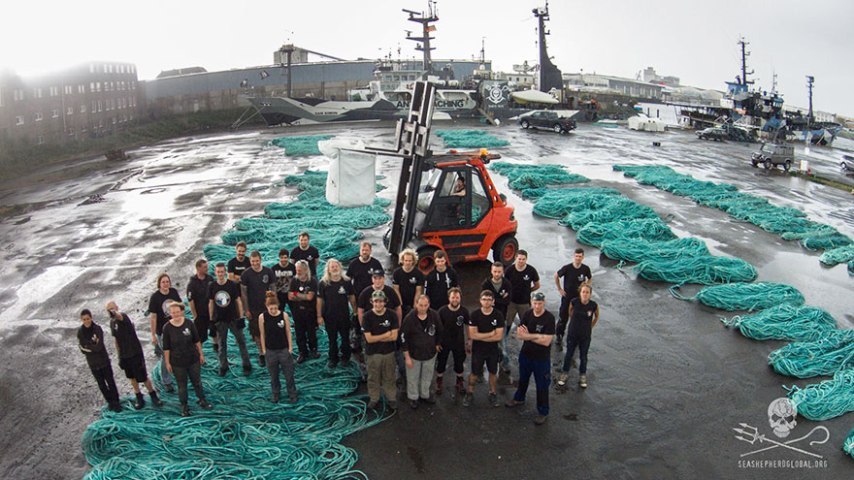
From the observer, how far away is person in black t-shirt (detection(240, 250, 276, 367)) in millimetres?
7504

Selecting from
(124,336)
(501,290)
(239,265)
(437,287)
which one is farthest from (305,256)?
(501,290)

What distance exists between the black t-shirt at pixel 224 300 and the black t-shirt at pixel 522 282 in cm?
372

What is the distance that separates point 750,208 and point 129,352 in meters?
16.7

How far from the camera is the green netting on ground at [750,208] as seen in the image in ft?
45.4

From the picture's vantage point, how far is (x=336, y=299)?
727 centimetres

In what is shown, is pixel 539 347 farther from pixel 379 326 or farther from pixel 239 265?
pixel 239 265

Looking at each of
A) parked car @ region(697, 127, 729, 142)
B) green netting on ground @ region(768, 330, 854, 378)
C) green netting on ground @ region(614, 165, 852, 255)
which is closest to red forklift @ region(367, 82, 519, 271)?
green netting on ground @ region(768, 330, 854, 378)

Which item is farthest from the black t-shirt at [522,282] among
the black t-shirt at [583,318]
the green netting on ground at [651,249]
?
the green netting on ground at [651,249]

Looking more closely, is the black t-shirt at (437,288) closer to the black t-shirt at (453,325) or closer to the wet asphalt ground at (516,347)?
the black t-shirt at (453,325)

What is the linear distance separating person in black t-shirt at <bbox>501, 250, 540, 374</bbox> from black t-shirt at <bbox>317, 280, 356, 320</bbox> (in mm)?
2209

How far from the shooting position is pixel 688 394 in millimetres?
7188

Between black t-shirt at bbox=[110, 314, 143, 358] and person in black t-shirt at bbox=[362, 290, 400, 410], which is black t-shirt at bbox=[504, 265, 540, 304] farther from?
black t-shirt at bbox=[110, 314, 143, 358]

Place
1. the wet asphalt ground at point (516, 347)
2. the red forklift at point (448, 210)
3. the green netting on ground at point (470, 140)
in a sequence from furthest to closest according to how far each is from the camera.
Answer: the green netting on ground at point (470, 140), the red forklift at point (448, 210), the wet asphalt ground at point (516, 347)

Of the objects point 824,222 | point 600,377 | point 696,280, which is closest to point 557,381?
point 600,377
